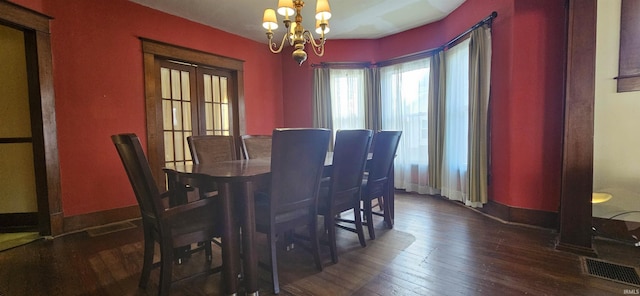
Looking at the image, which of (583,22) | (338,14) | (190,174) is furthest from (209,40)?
(583,22)

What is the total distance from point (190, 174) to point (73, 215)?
2.17m

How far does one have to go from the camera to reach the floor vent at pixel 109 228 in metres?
2.76

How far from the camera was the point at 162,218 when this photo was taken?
1.44 metres

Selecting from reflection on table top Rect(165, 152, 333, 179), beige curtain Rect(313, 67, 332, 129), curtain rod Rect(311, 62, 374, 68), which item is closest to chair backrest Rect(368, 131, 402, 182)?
reflection on table top Rect(165, 152, 333, 179)

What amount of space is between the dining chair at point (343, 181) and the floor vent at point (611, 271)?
1.54m

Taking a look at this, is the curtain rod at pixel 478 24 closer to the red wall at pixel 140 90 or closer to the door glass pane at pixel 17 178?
the red wall at pixel 140 90

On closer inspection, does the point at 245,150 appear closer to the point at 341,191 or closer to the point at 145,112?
the point at 341,191

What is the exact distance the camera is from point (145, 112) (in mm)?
3328

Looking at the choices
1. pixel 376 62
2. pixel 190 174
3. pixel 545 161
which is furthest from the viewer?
A: pixel 376 62

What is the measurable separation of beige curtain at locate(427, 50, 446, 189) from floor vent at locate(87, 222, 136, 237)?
3.86 meters

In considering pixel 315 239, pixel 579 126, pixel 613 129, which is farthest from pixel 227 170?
pixel 613 129

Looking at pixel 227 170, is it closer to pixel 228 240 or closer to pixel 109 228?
pixel 228 240

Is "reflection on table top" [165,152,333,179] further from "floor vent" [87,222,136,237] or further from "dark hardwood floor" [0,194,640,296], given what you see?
"floor vent" [87,222,136,237]

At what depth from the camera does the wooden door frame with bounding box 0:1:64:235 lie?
8.42ft
